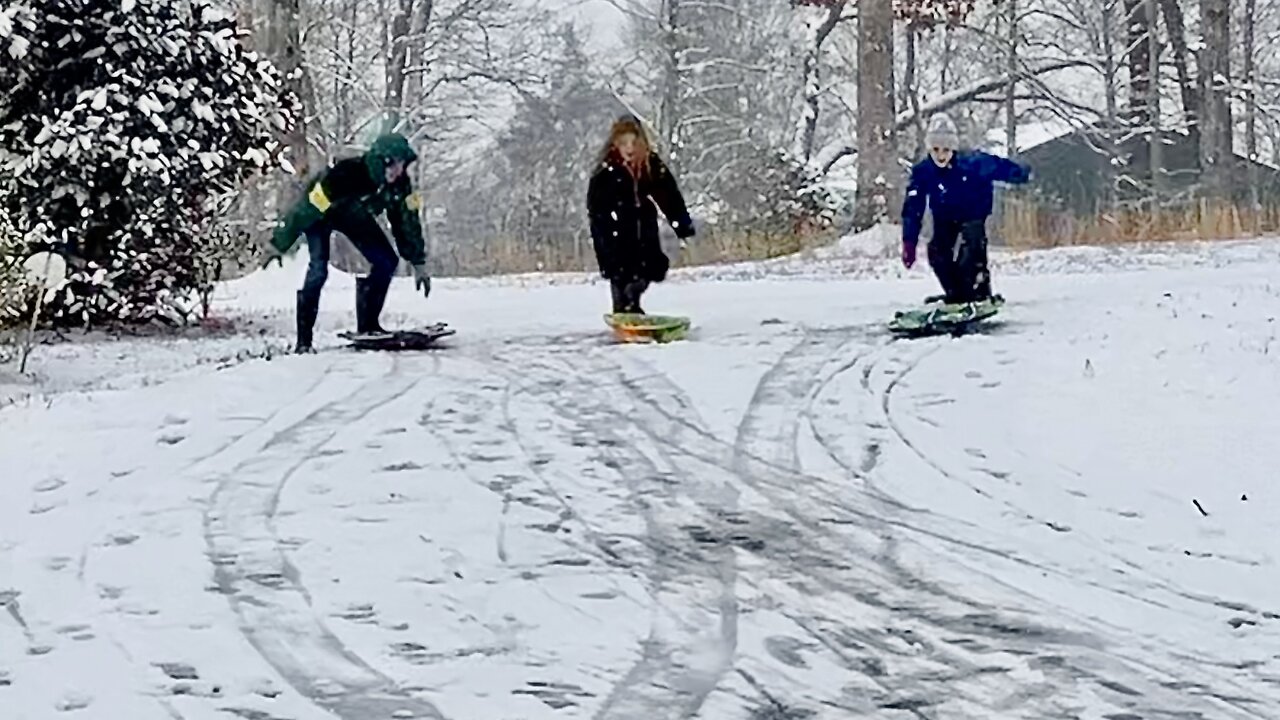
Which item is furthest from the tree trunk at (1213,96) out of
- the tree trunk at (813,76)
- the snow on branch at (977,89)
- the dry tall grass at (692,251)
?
the tree trunk at (813,76)

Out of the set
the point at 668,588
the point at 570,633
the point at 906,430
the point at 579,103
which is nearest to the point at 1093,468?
the point at 906,430

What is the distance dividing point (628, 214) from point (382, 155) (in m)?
1.68

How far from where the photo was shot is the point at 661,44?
4384 centimetres

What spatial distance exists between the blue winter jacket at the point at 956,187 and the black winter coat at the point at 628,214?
1.45 metres

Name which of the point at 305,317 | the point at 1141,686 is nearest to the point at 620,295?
the point at 305,317

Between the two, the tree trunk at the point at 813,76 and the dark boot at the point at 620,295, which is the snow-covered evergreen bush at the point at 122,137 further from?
the tree trunk at the point at 813,76

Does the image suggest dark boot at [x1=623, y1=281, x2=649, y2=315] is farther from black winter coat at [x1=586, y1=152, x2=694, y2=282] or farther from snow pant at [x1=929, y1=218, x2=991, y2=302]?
snow pant at [x1=929, y1=218, x2=991, y2=302]

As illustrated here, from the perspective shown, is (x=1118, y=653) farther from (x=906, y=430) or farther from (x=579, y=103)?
(x=579, y=103)

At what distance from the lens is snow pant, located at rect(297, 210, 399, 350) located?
35.6ft

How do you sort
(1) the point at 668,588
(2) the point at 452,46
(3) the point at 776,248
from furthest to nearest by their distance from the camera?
(2) the point at 452,46
(3) the point at 776,248
(1) the point at 668,588

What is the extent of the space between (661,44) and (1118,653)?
4002 centimetres

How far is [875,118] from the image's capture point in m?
20.9

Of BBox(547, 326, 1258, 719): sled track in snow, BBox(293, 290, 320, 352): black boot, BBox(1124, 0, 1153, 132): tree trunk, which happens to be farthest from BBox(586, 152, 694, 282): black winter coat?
BBox(1124, 0, 1153, 132): tree trunk

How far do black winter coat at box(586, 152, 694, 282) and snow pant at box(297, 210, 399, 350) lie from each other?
136 cm
